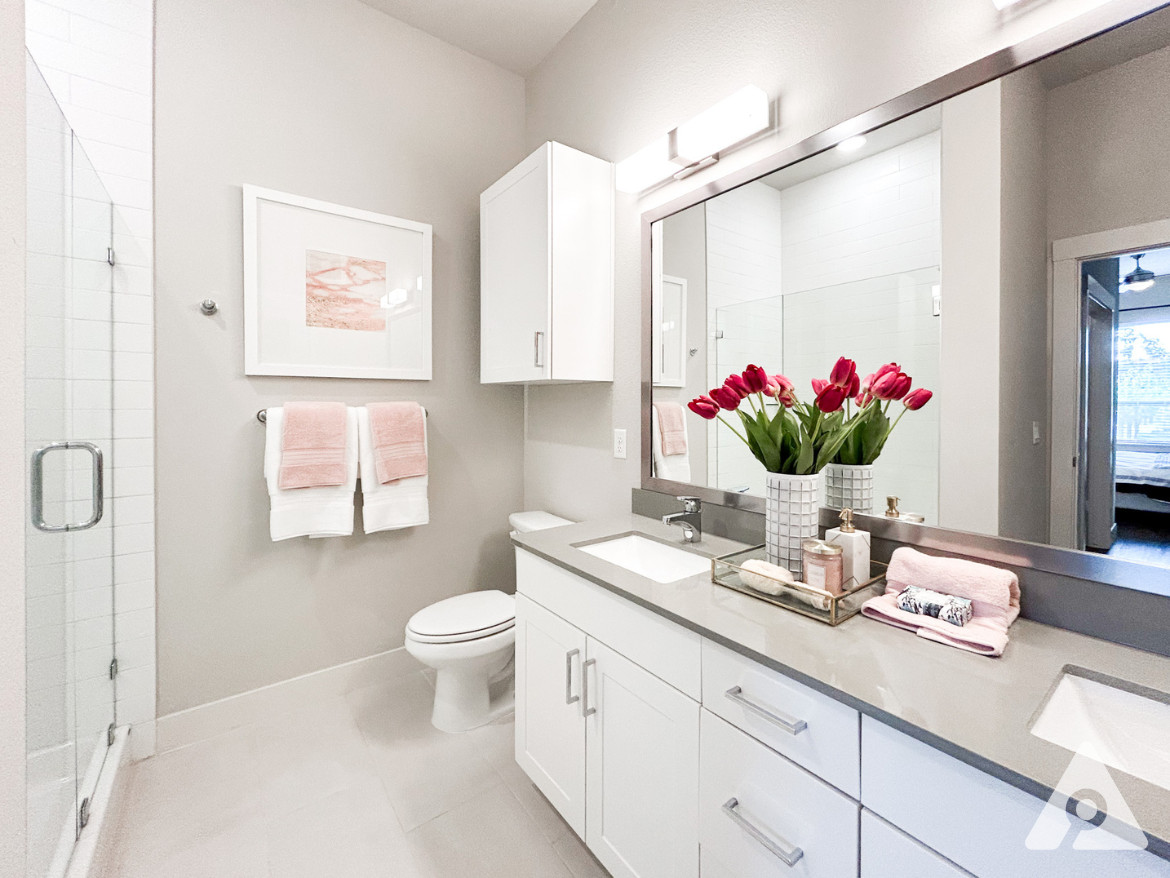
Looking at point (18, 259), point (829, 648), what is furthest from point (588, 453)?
point (18, 259)

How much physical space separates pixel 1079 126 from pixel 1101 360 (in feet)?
1.37

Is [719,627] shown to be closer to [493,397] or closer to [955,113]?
[955,113]

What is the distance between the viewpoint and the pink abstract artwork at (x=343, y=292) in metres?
1.96

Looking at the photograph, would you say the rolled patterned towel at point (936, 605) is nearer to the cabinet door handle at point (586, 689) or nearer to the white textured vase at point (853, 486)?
the white textured vase at point (853, 486)

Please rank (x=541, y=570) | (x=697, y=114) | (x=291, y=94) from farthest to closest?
1. (x=291, y=94)
2. (x=697, y=114)
3. (x=541, y=570)

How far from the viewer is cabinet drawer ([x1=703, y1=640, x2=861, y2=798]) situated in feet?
2.41

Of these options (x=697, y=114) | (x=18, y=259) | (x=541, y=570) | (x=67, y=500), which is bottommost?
(x=541, y=570)

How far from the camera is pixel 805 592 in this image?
98cm

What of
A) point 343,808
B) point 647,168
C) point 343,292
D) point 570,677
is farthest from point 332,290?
point 343,808

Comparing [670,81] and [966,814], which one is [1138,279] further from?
[670,81]

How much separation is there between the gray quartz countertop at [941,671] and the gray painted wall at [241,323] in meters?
1.45

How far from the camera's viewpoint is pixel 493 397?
2.46 meters

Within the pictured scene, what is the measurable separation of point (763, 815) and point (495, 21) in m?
2.80

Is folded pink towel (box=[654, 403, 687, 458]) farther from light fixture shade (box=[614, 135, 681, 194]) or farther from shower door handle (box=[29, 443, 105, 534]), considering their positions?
shower door handle (box=[29, 443, 105, 534])
